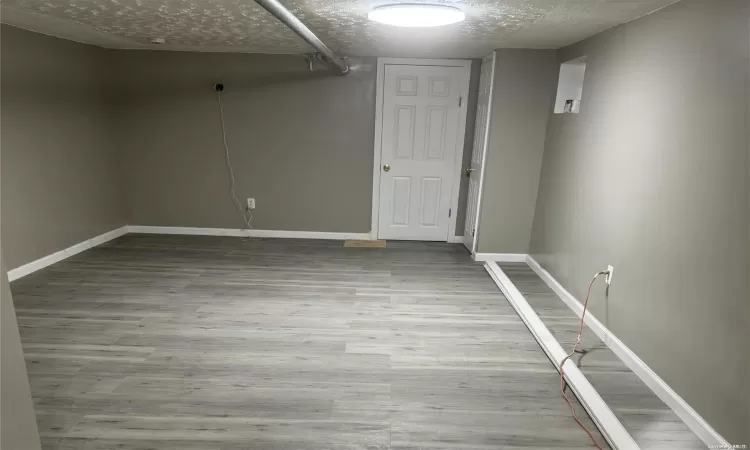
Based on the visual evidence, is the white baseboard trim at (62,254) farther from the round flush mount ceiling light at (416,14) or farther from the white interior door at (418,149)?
the round flush mount ceiling light at (416,14)

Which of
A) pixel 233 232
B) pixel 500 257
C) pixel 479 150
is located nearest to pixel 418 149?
pixel 479 150

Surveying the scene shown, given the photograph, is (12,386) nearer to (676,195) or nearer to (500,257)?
(676,195)

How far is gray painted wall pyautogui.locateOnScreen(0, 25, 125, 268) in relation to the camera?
11.2ft

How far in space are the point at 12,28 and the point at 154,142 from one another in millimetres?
1543

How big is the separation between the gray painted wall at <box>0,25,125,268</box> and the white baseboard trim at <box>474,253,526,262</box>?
405cm

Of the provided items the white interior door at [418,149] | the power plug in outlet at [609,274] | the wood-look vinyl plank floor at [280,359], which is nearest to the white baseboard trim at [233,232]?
the white interior door at [418,149]

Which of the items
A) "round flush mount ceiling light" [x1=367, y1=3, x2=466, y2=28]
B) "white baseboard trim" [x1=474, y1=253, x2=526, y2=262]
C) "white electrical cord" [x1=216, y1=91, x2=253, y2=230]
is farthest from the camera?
"white electrical cord" [x1=216, y1=91, x2=253, y2=230]

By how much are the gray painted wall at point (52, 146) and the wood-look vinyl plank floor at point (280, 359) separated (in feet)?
1.45

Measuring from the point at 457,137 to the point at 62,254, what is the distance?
163 inches

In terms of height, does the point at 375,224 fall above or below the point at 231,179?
below

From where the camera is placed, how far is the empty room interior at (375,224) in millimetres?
1947

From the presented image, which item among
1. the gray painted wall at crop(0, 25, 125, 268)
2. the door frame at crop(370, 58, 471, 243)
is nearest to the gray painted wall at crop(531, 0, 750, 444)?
the door frame at crop(370, 58, 471, 243)

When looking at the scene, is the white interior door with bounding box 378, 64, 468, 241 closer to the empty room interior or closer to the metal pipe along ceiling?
the empty room interior

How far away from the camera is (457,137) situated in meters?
4.61
